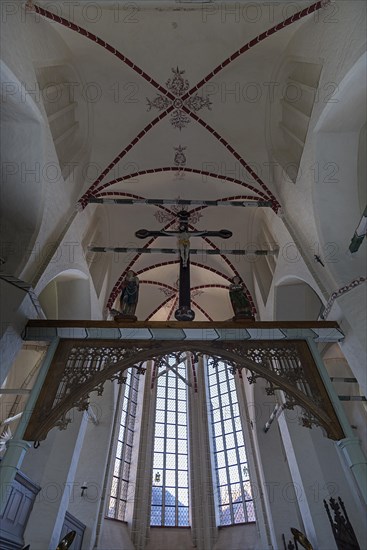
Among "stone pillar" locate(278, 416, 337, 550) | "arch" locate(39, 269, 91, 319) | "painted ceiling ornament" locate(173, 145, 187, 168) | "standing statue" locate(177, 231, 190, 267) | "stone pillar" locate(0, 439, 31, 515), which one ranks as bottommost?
"stone pillar" locate(0, 439, 31, 515)

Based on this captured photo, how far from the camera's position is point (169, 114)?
10.2 m

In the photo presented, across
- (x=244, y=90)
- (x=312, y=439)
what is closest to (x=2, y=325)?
(x=312, y=439)

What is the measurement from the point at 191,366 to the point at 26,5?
12.2m

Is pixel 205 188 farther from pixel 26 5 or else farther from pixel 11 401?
pixel 11 401

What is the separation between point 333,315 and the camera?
730 cm

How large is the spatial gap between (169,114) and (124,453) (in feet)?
32.6

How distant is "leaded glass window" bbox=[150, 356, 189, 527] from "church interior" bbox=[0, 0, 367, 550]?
2.4 inches

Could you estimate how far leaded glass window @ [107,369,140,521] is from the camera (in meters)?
10.9

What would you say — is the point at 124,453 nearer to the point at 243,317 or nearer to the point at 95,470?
the point at 95,470

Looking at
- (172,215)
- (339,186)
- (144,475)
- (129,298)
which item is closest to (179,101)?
(172,215)

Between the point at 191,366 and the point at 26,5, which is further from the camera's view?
the point at 191,366

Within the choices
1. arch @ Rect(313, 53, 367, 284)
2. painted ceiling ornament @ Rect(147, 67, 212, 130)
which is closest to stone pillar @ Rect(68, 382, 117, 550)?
arch @ Rect(313, 53, 367, 284)

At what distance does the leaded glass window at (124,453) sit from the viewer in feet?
35.6

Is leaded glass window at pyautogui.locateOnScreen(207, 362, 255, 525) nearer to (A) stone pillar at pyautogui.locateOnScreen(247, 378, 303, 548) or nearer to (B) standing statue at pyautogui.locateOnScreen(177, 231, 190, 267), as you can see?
(A) stone pillar at pyautogui.locateOnScreen(247, 378, 303, 548)
